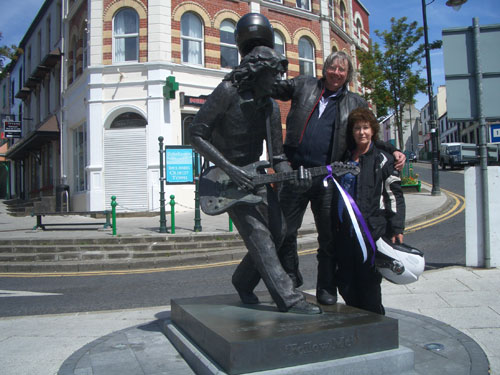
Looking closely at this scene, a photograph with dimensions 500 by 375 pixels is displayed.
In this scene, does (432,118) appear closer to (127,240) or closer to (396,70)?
(396,70)

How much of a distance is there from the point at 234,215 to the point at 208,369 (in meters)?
1.24

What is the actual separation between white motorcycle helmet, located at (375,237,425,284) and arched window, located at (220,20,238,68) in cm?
1662

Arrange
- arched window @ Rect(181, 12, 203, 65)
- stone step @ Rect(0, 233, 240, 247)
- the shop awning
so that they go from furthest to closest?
the shop awning, arched window @ Rect(181, 12, 203, 65), stone step @ Rect(0, 233, 240, 247)

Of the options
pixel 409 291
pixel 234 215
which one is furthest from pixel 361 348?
pixel 409 291

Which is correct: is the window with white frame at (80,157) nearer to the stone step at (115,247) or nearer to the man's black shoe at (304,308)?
the stone step at (115,247)

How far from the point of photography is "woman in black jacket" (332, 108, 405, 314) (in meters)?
3.44

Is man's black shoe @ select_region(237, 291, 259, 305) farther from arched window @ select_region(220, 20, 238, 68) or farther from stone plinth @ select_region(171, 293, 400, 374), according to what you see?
arched window @ select_region(220, 20, 238, 68)

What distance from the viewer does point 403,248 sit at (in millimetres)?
3408

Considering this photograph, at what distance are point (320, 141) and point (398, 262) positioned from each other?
117 cm

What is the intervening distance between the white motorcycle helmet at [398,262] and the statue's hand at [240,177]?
1.13 m

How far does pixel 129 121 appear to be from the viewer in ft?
57.9

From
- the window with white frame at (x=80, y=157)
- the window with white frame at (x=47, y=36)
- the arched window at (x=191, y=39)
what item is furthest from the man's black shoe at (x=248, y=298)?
the window with white frame at (x=47, y=36)

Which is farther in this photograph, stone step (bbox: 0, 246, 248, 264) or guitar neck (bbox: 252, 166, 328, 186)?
stone step (bbox: 0, 246, 248, 264)

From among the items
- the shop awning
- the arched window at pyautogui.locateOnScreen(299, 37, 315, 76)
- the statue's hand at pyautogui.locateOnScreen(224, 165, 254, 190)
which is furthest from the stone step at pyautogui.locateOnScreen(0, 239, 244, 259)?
the arched window at pyautogui.locateOnScreen(299, 37, 315, 76)
